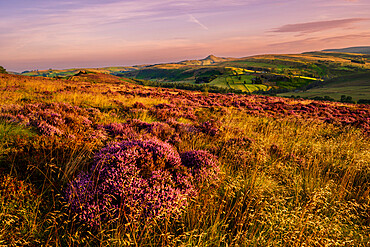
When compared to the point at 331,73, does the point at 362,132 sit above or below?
below

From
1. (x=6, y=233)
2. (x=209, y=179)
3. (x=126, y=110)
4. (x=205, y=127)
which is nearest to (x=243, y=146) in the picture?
(x=205, y=127)

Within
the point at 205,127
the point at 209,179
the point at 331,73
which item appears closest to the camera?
the point at 209,179

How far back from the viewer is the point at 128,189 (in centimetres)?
294

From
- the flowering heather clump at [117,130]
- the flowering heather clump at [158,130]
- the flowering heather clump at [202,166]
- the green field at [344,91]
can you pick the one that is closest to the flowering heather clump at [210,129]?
the flowering heather clump at [158,130]

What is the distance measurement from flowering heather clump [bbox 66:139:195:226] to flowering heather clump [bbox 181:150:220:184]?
294 millimetres

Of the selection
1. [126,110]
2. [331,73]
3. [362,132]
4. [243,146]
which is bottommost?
[362,132]

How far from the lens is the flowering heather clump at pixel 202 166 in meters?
3.77

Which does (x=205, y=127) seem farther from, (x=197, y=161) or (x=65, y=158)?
(x=65, y=158)

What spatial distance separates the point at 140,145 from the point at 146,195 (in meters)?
1.35

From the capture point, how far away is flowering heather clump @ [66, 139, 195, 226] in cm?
272

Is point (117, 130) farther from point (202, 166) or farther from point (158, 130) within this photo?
point (202, 166)

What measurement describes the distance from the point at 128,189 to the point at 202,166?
5.48ft

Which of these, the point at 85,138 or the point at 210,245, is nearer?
the point at 210,245

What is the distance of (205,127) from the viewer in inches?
320
